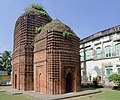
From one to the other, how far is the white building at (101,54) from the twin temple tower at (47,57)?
23.6 ft

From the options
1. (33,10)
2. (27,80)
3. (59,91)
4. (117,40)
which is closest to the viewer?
(59,91)

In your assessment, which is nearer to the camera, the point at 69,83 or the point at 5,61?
the point at 69,83

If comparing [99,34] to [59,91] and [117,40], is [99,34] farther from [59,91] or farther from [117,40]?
[59,91]

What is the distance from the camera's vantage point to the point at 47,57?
16.3 m

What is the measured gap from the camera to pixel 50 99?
13.4 meters

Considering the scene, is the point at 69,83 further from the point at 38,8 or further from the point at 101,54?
the point at 101,54

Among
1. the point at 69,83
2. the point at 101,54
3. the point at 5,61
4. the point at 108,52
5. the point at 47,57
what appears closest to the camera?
the point at 47,57

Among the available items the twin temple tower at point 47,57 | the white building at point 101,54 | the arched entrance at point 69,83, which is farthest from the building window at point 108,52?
the arched entrance at point 69,83

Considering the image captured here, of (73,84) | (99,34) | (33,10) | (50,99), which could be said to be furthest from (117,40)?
(50,99)

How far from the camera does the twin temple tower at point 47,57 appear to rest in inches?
634

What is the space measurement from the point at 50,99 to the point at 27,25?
386 inches

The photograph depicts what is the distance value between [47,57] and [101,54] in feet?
38.5

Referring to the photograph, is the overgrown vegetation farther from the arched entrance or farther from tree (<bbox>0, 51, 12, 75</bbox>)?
tree (<bbox>0, 51, 12, 75</bbox>)

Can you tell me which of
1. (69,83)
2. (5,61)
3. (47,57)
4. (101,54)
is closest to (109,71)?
(101,54)
